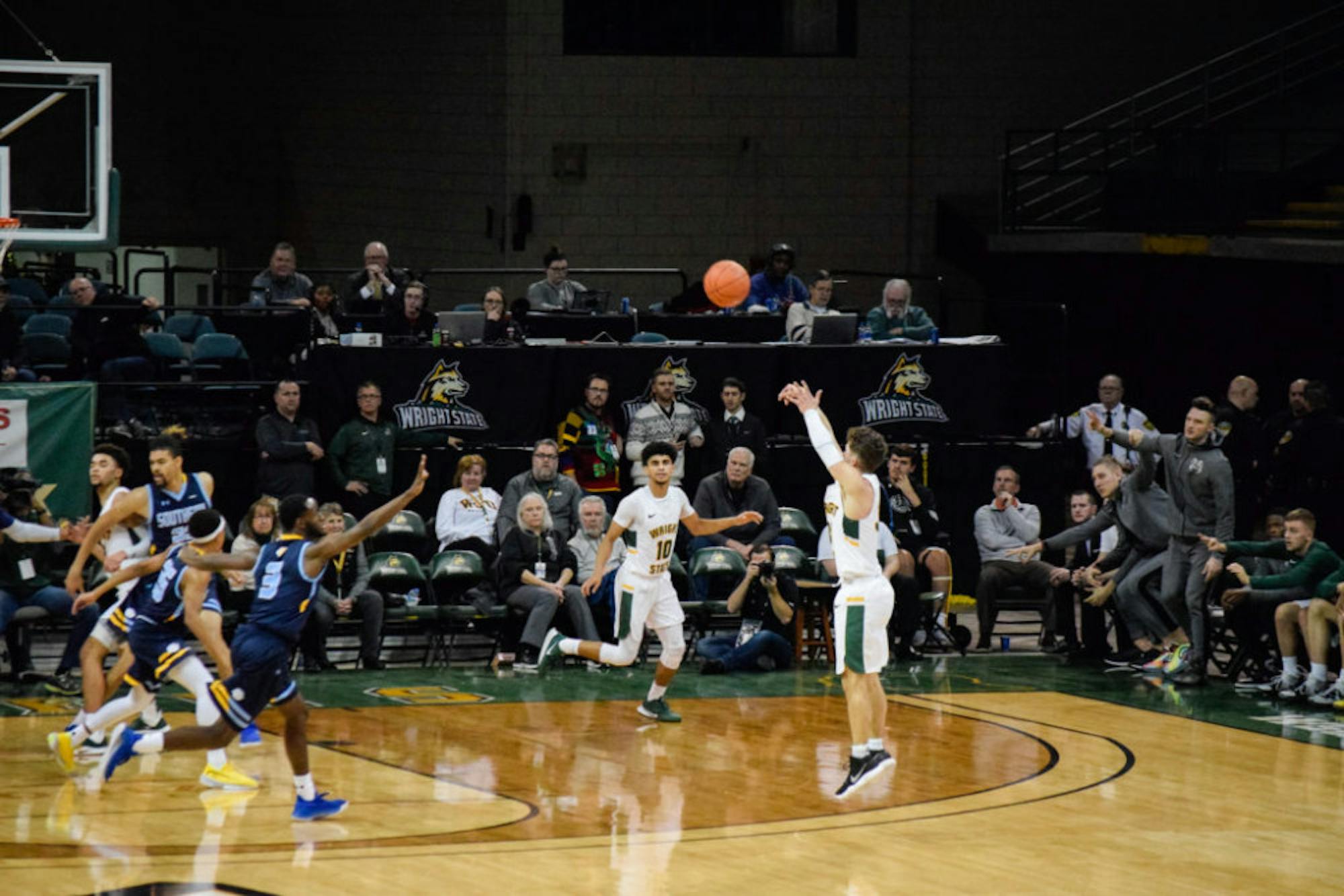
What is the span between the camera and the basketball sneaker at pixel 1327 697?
14.3 metres

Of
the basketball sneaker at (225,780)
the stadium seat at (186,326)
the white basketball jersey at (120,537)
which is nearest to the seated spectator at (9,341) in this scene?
the stadium seat at (186,326)

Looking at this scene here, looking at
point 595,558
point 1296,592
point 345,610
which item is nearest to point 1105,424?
point 1296,592

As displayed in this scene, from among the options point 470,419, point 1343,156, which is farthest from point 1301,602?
point 1343,156

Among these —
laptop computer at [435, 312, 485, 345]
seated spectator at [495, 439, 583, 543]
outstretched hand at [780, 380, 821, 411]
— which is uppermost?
laptop computer at [435, 312, 485, 345]

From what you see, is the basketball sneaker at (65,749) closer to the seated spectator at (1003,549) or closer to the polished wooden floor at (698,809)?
the polished wooden floor at (698,809)

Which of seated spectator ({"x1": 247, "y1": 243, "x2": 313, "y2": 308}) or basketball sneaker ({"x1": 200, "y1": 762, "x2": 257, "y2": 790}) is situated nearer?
basketball sneaker ({"x1": 200, "y1": 762, "x2": 257, "y2": 790})

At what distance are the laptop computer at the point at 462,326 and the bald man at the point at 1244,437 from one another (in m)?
6.83

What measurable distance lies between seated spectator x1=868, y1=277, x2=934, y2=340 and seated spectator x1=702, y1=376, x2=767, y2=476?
81.2 inches

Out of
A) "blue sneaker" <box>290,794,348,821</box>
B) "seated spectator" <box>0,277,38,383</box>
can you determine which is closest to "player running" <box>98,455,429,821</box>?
"blue sneaker" <box>290,794,348,821</box>

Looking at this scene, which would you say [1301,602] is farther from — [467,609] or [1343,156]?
[1343,156]

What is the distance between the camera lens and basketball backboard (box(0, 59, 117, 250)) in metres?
14.5

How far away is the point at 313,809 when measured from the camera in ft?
33.4

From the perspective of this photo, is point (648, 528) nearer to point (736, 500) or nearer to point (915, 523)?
point (736, 500)

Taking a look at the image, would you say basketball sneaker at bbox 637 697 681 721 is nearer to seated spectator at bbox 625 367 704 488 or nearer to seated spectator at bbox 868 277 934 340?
seated spectator at bbox 625 367 704 488
